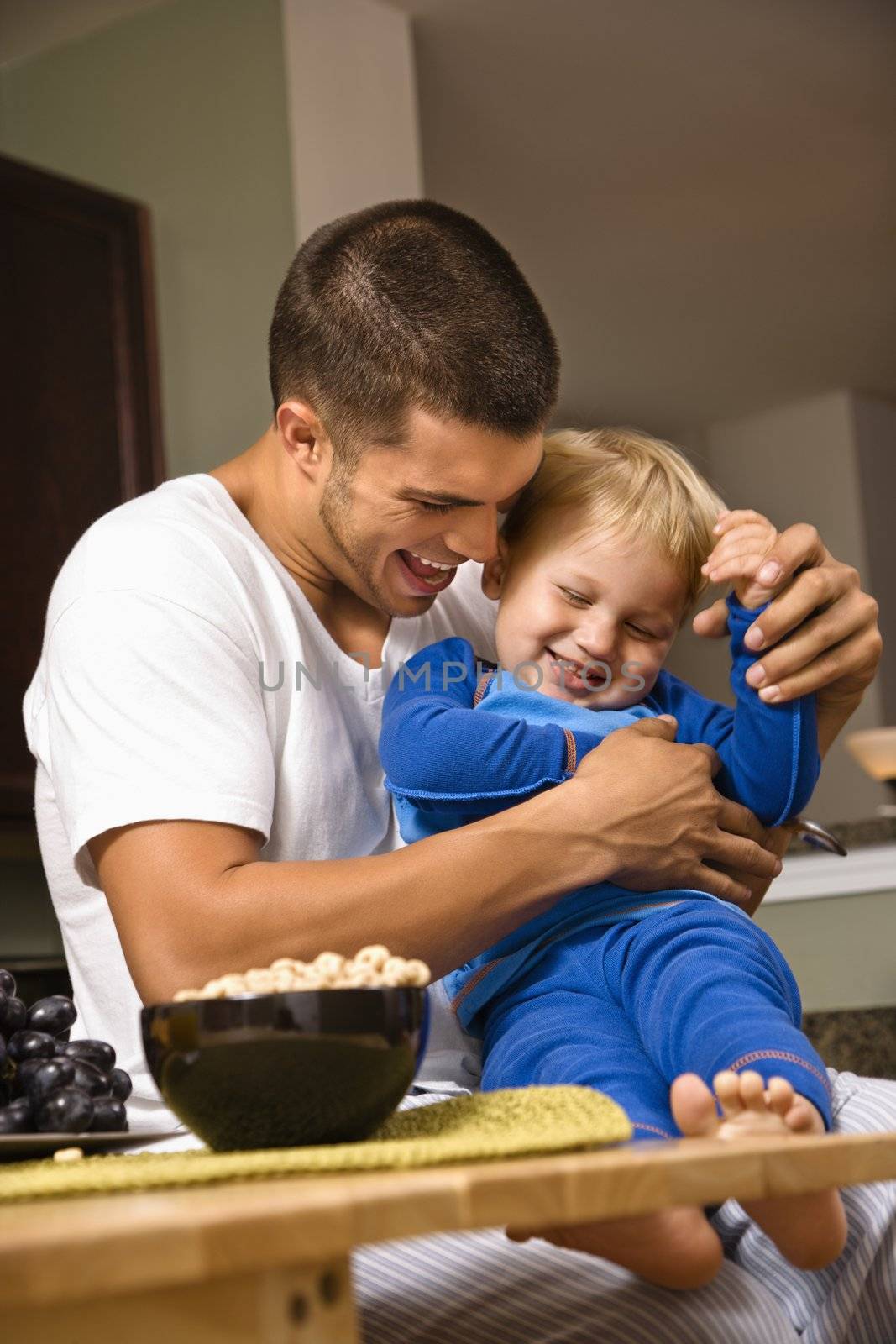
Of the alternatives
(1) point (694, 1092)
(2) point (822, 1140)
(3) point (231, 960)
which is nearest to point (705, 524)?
(3) point (231, 960)

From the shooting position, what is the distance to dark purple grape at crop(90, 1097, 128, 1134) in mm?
963

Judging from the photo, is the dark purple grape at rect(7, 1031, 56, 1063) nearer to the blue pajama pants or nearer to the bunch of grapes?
the bunch of grapes

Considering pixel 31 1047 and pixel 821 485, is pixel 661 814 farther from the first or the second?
→ pixel 821 485

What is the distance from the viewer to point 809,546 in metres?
1.40

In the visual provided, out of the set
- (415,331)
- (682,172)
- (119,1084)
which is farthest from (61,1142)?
(682,172)

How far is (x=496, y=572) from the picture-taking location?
1732 mm

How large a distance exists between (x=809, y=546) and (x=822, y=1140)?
0.82 metres

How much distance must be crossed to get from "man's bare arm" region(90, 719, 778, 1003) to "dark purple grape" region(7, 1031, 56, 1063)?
0.54ft

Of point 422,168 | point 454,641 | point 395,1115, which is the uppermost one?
point 422,168

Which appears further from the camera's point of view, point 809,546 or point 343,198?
point 343,198

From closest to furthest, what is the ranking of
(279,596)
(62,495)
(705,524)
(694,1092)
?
(694,1092) < (279,596) < (705,524) < (62,495)

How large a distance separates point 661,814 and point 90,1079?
0.58 m

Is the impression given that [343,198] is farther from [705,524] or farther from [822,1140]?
[822,1140]

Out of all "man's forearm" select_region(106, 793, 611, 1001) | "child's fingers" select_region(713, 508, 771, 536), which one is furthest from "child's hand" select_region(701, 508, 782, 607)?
"man's forearm" select_region(106, 793, 611, 1001)
